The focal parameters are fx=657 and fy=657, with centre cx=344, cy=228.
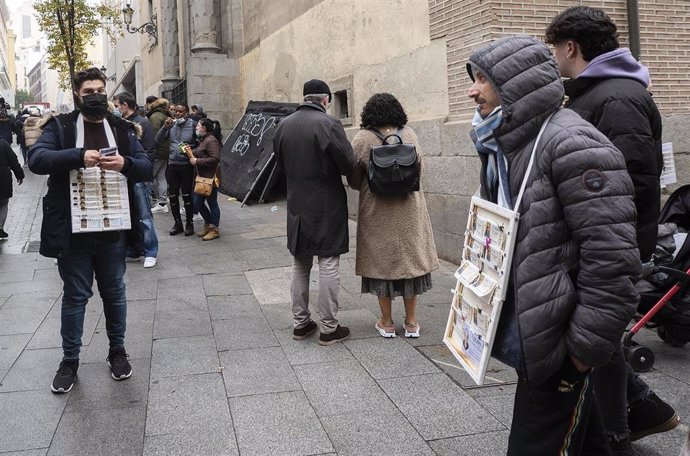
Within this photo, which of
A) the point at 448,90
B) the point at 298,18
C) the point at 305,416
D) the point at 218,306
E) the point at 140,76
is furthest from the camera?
the point at 140,76

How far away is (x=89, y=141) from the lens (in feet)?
13.1

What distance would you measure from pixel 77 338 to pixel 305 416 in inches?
62.2

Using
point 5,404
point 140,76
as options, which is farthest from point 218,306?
point 140,76

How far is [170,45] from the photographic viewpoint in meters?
19.6

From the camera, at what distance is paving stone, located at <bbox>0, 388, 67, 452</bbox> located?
331 cm

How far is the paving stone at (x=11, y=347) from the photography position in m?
4.48

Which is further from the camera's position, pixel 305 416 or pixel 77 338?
pixel 77 338

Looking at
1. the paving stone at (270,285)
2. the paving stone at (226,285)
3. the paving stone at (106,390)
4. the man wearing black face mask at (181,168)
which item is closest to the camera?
the paving stone at (106,390)

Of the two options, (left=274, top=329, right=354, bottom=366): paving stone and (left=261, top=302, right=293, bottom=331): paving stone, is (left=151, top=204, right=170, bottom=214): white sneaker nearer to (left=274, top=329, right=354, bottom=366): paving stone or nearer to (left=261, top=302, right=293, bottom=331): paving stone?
(left=261, top=302, right=293, bottom=331): paving stone

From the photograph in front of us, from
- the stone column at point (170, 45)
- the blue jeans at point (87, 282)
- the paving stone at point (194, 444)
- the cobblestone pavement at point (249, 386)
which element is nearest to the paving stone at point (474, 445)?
the cobblestone pavement at point (249, 386)

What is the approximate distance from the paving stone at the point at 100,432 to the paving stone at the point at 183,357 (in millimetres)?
553

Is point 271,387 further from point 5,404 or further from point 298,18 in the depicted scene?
point 298,18

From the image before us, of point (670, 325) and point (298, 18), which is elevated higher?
point (298, 18)

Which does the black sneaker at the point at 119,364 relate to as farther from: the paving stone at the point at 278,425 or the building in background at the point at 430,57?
the building in background at the point at 430,57
